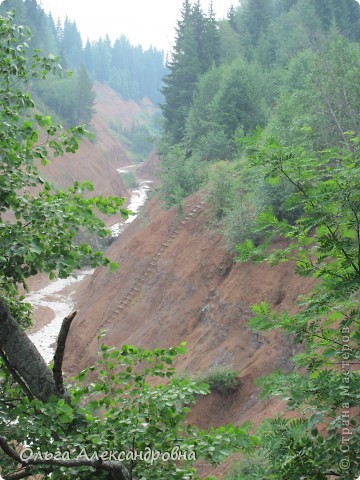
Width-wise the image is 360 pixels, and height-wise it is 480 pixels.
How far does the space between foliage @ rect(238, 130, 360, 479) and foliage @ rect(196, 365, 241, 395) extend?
36.9 ft

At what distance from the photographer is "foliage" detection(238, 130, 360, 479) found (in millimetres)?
4949

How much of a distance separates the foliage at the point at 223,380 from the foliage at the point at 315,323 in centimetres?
1125

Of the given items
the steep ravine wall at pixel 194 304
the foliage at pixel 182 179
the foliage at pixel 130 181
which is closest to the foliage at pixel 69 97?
the foliage at pixel 130 181

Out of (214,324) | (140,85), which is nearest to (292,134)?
(214,324)

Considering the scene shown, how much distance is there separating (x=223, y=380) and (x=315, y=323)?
11.7 m

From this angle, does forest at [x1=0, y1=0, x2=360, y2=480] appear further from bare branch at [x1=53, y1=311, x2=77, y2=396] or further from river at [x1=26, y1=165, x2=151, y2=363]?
river at [x1=26, y1=165, x2=151, y2=363]

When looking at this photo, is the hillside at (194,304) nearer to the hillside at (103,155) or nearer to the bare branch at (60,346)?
the hillside at (103,155)

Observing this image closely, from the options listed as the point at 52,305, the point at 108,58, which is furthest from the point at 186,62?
the point at 108,58

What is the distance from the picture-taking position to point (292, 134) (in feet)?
78.6

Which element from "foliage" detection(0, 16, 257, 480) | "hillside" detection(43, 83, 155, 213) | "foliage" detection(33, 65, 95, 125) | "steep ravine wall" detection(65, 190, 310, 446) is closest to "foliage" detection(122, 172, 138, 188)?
"hillside" detection(43, 83, 155, 213)

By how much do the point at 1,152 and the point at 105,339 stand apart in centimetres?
2168

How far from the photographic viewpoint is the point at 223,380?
1706cm

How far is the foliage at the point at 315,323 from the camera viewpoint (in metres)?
4.95

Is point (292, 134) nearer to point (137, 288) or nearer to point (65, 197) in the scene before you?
point (137, 288)
